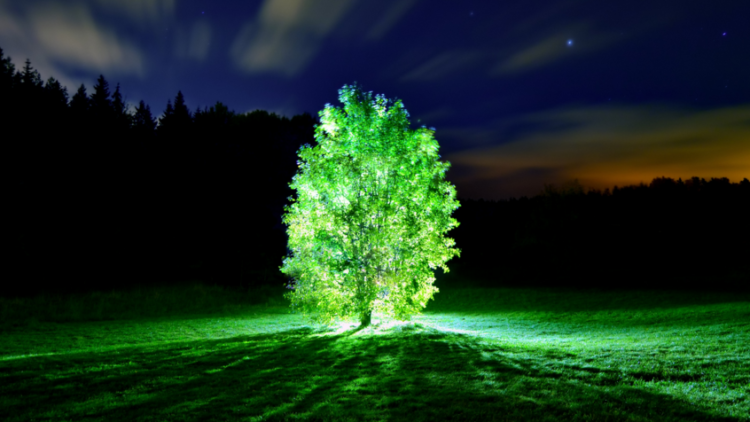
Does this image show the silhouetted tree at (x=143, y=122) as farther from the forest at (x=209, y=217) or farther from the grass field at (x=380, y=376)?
the grass field at (x=380, y=376)

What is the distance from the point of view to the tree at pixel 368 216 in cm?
2050

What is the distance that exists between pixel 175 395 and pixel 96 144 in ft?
216

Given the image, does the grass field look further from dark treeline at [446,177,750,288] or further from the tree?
dark treeline at [446,177,750,288]

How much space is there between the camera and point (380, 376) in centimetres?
1233

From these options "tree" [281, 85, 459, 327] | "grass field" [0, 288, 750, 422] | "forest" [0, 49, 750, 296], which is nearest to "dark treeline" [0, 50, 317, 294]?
"forest" [0, 49, 750, 296]

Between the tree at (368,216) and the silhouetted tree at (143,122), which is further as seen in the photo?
Answer: the silhouetted tree at (143,122)

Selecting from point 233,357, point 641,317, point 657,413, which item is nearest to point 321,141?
point 233,357

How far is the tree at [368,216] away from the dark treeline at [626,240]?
3752 centimetres

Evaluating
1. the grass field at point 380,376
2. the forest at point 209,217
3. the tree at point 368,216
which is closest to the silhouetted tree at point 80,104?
the forest at point 209,217

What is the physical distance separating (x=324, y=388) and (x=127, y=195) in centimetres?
6360

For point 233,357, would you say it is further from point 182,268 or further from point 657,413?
point 182,268

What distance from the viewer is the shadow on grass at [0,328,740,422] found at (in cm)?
919

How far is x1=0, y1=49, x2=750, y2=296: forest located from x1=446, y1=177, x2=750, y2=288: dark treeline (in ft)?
0.68

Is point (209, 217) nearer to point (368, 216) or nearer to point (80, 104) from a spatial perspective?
point (80, 104)
